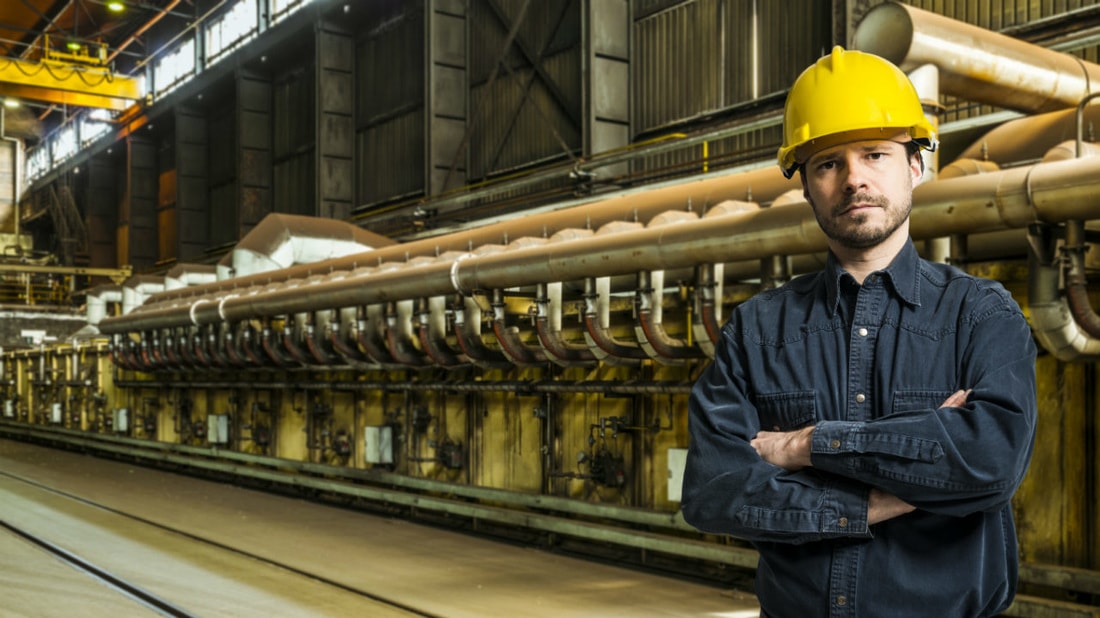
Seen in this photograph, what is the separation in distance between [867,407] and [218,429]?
507 inches

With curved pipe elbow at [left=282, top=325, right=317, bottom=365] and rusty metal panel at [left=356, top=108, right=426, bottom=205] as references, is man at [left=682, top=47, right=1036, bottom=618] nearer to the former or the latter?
curved pipe elbow at [left=282, top=325, right=317, bottom=365]

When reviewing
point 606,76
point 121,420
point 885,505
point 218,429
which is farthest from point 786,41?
point 121,420

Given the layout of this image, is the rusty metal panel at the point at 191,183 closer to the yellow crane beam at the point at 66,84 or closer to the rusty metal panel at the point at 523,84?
the yellow crane beam at the point at 66,84

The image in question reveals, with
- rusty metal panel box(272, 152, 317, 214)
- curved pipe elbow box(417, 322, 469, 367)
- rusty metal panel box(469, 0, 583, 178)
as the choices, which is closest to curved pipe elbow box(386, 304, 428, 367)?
curved pipe elbow box(417, 322, 469, 367)

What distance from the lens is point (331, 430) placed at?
11422 mm

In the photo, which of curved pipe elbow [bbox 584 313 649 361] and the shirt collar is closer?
the shirt collar

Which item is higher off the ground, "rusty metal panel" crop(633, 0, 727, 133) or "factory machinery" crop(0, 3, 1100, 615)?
"rusty metal panel" crop(633, 0, 727, 133)

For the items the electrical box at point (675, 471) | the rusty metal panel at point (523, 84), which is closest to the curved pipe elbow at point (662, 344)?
the electrical box at point (675, 471)

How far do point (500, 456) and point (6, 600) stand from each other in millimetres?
3895

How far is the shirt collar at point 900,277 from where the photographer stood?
188 centimetres

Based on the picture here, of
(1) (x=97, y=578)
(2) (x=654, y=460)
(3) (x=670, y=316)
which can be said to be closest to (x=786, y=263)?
(3) (x=670, y=316)

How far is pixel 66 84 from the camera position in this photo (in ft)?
80.4

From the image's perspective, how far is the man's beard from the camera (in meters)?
1.87

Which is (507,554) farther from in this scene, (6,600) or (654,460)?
(6,600)
